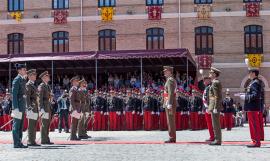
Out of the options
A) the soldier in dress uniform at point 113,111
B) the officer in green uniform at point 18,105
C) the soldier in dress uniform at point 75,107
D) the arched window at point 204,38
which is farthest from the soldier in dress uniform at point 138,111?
the arched window at point 204,38

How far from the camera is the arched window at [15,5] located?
37.8 metres

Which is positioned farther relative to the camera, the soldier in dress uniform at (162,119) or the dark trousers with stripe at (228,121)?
the dark trousers with stripe at (228,121)

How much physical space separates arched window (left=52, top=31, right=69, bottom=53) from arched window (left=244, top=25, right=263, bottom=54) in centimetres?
1232

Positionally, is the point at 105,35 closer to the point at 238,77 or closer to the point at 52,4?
the point at 52,4

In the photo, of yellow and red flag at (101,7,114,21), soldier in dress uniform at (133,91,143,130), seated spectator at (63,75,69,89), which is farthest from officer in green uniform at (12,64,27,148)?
yellow and red flag at (101,7,114,21)

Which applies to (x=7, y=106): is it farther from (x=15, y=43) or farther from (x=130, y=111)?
(x=15, y=43)

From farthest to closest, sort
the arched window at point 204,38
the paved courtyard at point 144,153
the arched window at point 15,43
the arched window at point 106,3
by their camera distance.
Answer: the arched window at point 15,43 → the arched window at point 106,3 → the arched window at point 204,38 → the paved courtyard at point 144,153

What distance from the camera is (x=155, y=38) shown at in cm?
3616

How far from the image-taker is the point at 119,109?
2514 centimetres

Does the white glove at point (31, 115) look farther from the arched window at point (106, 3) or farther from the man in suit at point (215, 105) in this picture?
the arched window at point (106, 3)

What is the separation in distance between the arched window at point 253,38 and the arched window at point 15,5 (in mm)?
15761

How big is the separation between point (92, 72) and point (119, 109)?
417 inches

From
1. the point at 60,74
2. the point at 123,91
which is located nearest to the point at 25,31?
the point at 60,74

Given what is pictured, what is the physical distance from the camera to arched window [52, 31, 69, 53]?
1458 inches
